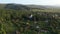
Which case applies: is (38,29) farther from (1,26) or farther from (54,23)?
(1,26)

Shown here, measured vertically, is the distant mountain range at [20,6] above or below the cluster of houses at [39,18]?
above

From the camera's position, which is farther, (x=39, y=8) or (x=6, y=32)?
(x=39, y=8)

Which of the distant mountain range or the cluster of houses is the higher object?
the distant mountain range

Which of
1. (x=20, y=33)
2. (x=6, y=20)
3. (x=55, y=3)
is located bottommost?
(x=20, y=33)

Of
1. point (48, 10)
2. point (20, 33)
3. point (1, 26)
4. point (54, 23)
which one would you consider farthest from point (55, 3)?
point (1, 26)

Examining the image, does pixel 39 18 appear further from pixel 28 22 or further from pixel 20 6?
pixel 20 6

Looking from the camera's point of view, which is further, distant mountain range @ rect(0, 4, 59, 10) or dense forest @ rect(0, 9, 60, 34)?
distant mountain range @ rect(0, 4, 59, 10)

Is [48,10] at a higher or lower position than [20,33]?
higher

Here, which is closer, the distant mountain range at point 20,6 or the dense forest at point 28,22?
the dense forest at point 28,22
